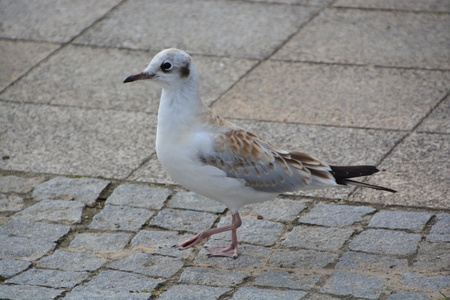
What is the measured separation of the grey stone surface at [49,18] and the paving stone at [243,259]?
461cm

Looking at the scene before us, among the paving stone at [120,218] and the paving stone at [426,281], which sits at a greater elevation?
the paving stone at [426,281]

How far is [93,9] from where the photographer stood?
32.4 feet

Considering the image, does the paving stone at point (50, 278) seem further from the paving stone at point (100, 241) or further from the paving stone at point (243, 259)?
the paving stone at point (243, 259)

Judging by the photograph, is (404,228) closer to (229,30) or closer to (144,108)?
(144,108)

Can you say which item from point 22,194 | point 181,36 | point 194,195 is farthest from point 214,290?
point 181,36

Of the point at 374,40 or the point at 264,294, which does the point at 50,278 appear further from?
the point at 374,40

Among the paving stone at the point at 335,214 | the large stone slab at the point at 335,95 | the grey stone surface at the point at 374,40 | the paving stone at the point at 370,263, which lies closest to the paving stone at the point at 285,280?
the paving stone at the point at 370,263

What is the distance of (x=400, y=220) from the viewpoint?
223 inches

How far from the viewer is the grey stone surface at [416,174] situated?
19.5 feet

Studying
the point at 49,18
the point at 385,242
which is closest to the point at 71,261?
the point at 385,242

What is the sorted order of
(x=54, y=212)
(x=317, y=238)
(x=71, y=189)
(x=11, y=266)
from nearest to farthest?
1. (x=11, y=266)
2. (x=317, y=238)
3. (x=54, y=212)
4. (x=71, y=189)

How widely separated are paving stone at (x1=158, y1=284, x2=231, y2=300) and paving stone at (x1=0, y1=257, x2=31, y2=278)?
40.9 inches

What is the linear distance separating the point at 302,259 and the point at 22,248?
1973mm

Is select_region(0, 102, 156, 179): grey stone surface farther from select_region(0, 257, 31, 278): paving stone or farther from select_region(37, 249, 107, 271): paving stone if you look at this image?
select_region(0, 257, 31, 278): paving stone
